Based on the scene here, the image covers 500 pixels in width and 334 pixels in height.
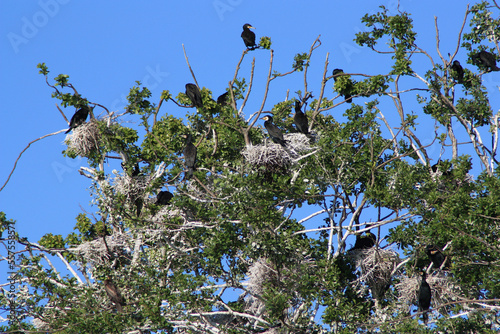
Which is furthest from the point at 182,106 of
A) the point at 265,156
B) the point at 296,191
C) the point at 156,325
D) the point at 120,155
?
the point at 156,325

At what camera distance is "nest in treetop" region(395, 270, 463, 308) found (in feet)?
39.7

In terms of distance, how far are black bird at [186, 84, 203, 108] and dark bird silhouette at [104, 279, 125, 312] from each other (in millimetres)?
3834

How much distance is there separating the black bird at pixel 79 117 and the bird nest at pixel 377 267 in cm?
595

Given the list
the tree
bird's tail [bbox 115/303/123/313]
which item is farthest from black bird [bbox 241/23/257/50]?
bird's tail [bbox 115/303/123/313]

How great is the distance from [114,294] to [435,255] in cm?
527

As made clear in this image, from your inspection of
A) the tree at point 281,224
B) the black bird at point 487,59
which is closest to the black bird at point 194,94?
the tree at point 281,224

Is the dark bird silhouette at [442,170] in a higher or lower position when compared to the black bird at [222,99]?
lower

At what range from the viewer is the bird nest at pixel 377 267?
12.6m

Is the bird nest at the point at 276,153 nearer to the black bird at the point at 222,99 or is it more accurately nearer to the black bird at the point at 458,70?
the black bird at the point at 222,99

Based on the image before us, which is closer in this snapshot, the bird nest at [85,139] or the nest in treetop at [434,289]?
the nest in treetop at [434,289]

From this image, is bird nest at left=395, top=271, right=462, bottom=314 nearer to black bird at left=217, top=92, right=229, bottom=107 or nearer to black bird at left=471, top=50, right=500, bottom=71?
black bird at left=471, top=50, right=500, bottom=71

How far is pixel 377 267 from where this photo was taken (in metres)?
12.6

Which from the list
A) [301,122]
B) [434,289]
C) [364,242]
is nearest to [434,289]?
[434,289]

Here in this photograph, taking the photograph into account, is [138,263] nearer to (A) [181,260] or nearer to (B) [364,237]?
(A) [181,260]
